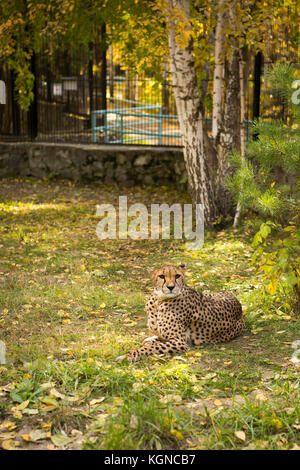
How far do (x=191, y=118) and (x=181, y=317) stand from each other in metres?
4.71

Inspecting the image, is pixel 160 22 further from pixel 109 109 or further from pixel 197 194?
pixel 109 109

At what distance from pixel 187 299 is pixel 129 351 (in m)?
0.74

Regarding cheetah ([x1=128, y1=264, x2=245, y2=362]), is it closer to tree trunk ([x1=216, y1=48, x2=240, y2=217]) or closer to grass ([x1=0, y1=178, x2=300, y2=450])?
grass ([x1=0, y1=178, x2=300, y2=450])

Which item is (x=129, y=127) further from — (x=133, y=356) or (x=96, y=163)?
(x=133, y=356)

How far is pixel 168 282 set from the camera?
5.46 meters

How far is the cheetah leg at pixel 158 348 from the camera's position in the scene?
17.2 ft

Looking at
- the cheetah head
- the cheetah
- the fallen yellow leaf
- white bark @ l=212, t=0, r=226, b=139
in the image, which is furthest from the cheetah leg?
white bark @ l=212, t=0, r=226, b=139

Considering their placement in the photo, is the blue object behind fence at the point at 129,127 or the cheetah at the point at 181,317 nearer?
the cheetah at the point at 181,317

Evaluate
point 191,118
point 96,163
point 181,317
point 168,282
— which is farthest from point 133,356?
point 96,163

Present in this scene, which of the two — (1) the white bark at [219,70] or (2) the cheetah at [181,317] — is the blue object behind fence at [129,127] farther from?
(2) the cheetah at [181,317]

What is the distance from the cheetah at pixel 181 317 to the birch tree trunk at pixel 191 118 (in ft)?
13.2

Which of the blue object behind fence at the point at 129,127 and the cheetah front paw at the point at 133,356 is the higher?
the blue object behind fence at the point at 129,127

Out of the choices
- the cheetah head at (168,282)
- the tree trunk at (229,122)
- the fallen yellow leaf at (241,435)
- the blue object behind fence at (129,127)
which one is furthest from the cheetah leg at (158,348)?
the blue object behind fence at (129,127)
